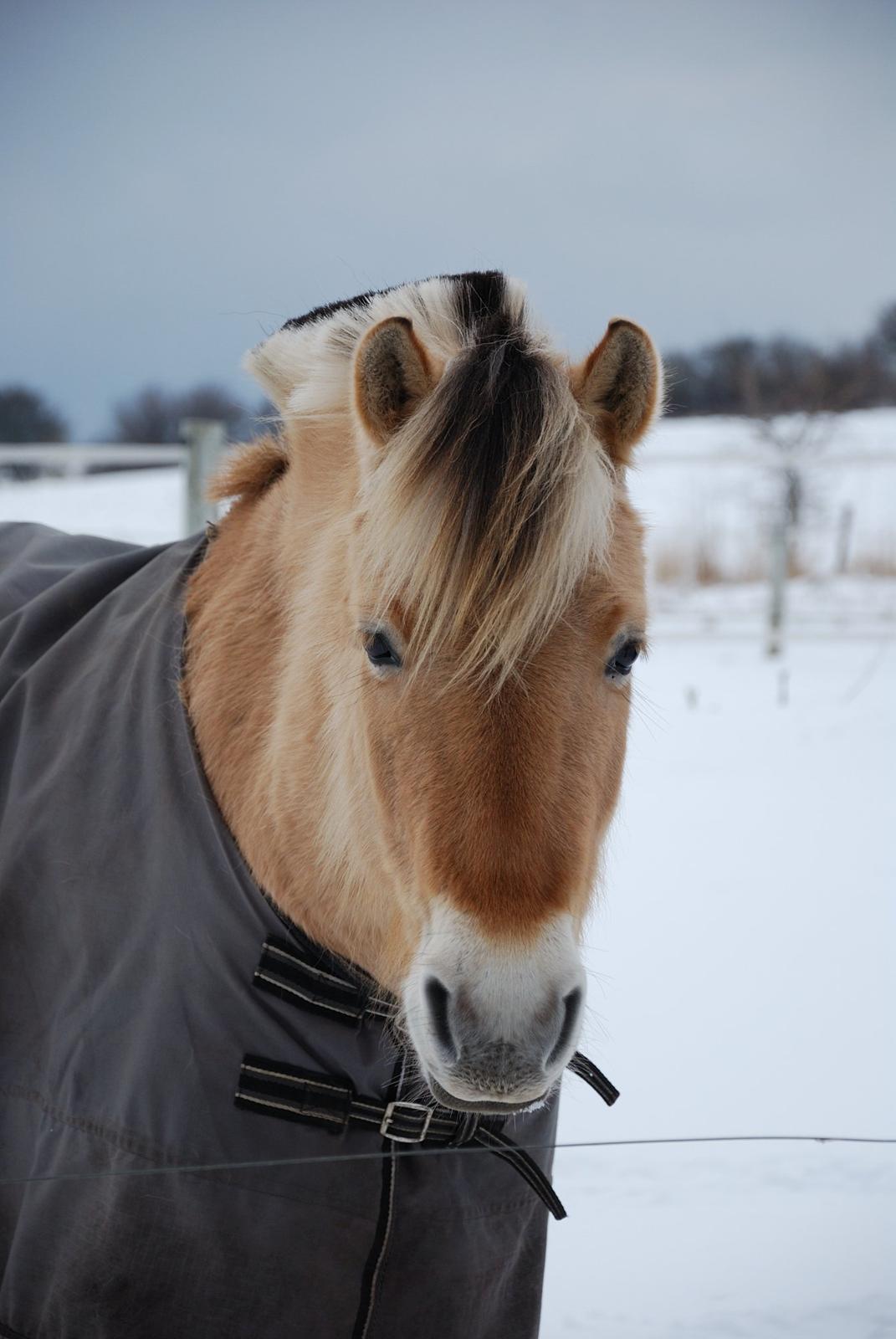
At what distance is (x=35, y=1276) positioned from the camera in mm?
1550

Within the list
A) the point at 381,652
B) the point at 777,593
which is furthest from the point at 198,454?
the point at 777,593

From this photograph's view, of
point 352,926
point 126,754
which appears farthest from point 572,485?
point 126,754

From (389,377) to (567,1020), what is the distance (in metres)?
1.02

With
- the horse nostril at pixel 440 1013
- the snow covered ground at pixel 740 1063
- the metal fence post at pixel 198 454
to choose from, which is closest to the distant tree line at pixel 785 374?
the snow covered ground at pixel 740 1063

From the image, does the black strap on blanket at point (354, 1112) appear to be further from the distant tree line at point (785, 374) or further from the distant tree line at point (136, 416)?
the distant tree line at point (785, 374)

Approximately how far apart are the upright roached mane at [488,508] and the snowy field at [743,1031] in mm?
864

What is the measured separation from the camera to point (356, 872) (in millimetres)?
1620

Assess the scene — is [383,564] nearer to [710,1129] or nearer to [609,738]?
[609,738]

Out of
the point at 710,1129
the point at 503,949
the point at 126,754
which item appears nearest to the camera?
the point at 503,949

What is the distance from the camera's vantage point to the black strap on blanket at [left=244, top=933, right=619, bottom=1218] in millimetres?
1552

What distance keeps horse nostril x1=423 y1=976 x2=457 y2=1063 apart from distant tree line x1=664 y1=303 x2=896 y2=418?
60.6 ft

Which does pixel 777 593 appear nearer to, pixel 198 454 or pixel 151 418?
pixel 198 454

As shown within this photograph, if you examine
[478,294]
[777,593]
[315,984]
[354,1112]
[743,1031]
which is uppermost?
[478,294]

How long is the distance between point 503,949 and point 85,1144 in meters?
0.82
